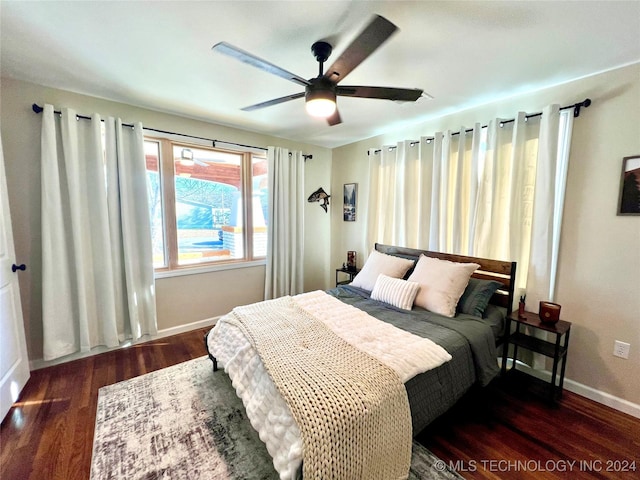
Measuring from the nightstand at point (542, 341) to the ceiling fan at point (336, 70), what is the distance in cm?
190

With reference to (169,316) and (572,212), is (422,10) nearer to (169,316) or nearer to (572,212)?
(572,212)

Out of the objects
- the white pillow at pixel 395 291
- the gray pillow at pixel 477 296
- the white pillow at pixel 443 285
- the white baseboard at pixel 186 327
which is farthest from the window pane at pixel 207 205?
the gray pillow at pixel 477 296

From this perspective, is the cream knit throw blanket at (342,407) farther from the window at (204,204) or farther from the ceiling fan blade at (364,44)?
the window at (204,204)

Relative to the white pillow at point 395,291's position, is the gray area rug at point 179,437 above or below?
below

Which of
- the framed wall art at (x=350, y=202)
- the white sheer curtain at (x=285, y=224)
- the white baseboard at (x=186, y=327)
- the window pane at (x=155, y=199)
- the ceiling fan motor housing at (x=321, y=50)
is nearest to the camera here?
the ceiling fan motor housing at (x=321, y=50)

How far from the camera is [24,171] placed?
2.20 m

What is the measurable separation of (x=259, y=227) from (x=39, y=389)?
249 cm

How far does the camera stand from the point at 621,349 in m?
1.93

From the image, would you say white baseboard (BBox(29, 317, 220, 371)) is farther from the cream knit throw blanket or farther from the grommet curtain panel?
the grommet curtain panel

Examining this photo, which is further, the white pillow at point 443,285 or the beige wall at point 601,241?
the white pillow at point 443,285

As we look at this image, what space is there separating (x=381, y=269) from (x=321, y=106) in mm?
1760

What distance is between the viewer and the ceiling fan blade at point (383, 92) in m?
1.53

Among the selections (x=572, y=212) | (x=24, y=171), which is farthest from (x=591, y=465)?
(x=24, y=171)

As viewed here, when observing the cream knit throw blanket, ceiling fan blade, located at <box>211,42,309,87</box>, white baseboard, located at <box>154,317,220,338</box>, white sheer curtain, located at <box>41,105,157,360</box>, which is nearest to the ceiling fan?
ceiling fan blade, located at <box>211,42,309,87</box>
